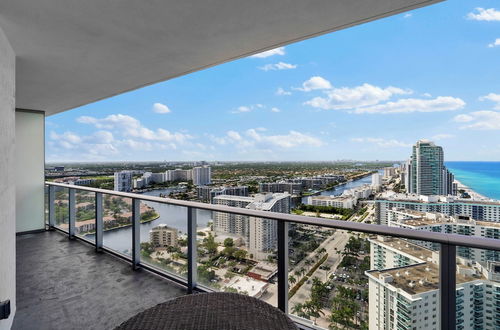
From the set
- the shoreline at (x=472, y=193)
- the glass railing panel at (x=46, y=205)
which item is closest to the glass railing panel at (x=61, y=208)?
the glass railing panel at (x=46, y=205)

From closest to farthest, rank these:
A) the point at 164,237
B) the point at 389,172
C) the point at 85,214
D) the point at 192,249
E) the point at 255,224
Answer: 1. the point at 255,224
2. the point at 192,249
3. the point at 164,237
4. the point at 389,172
5. the point at 85,214

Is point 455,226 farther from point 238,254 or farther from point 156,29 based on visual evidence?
point 156,29

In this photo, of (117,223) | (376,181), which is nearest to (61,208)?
(117,223)

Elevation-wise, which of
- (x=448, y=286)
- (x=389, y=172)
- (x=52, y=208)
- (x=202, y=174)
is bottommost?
(x=52, y=208)

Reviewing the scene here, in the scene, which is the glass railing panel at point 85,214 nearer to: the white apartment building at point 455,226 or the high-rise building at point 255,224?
the high-rise building at point 255,224

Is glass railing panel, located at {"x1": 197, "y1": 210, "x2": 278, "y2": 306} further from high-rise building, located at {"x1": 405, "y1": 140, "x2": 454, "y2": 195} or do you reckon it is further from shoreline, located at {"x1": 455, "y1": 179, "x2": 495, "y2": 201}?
shoreline, located at {"x1": 455, "y1": 179, "x2": 495, "y2": 201}

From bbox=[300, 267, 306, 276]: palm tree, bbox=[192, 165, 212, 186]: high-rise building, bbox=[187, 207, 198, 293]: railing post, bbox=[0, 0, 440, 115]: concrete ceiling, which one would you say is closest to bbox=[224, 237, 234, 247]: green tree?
bbox=[187, 207, 198, 293]: railing post

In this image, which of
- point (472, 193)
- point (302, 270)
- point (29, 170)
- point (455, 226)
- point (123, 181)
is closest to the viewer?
point (455, 226)
